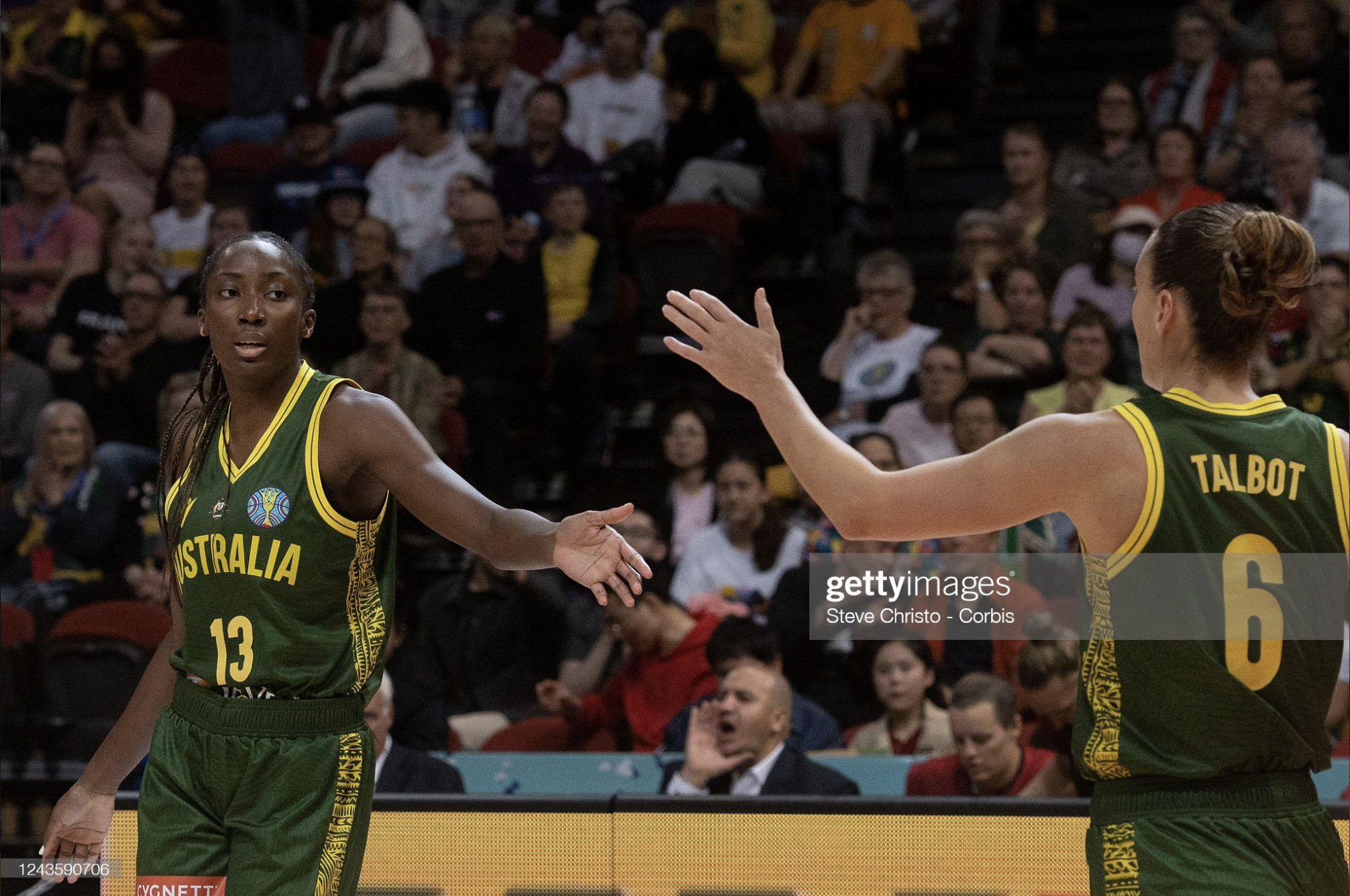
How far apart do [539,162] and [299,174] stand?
1369 mm

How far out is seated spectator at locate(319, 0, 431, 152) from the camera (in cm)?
933

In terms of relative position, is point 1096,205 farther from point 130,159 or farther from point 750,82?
point 130,159

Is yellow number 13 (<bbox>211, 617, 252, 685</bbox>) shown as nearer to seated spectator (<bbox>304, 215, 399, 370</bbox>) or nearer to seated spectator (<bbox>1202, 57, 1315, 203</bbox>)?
seated spectator (<bbox>304, 215, 399, 370</bbox>)

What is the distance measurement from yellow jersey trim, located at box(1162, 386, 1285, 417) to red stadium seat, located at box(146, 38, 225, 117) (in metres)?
8.91

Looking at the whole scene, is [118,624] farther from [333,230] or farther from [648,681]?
[333,230]

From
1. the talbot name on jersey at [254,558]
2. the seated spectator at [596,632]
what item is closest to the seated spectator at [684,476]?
the seated spectator at [596,632]

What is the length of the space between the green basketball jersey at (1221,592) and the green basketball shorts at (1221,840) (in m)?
0.03

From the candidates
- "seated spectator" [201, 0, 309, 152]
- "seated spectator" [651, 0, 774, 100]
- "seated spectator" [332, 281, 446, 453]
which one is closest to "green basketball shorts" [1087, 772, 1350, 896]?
"seated spectator" [332, 281, 446, 453]

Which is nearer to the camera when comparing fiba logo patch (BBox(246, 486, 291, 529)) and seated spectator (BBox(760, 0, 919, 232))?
fiba logo patch (BBox(246, 486, 291, 529))

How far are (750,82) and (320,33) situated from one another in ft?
10.7

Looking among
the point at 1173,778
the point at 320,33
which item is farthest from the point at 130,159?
the point at 1173,778

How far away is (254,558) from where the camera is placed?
278 centimetres

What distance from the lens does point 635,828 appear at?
3.68 m

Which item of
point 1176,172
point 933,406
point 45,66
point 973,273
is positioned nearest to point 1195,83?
point 1176,172
